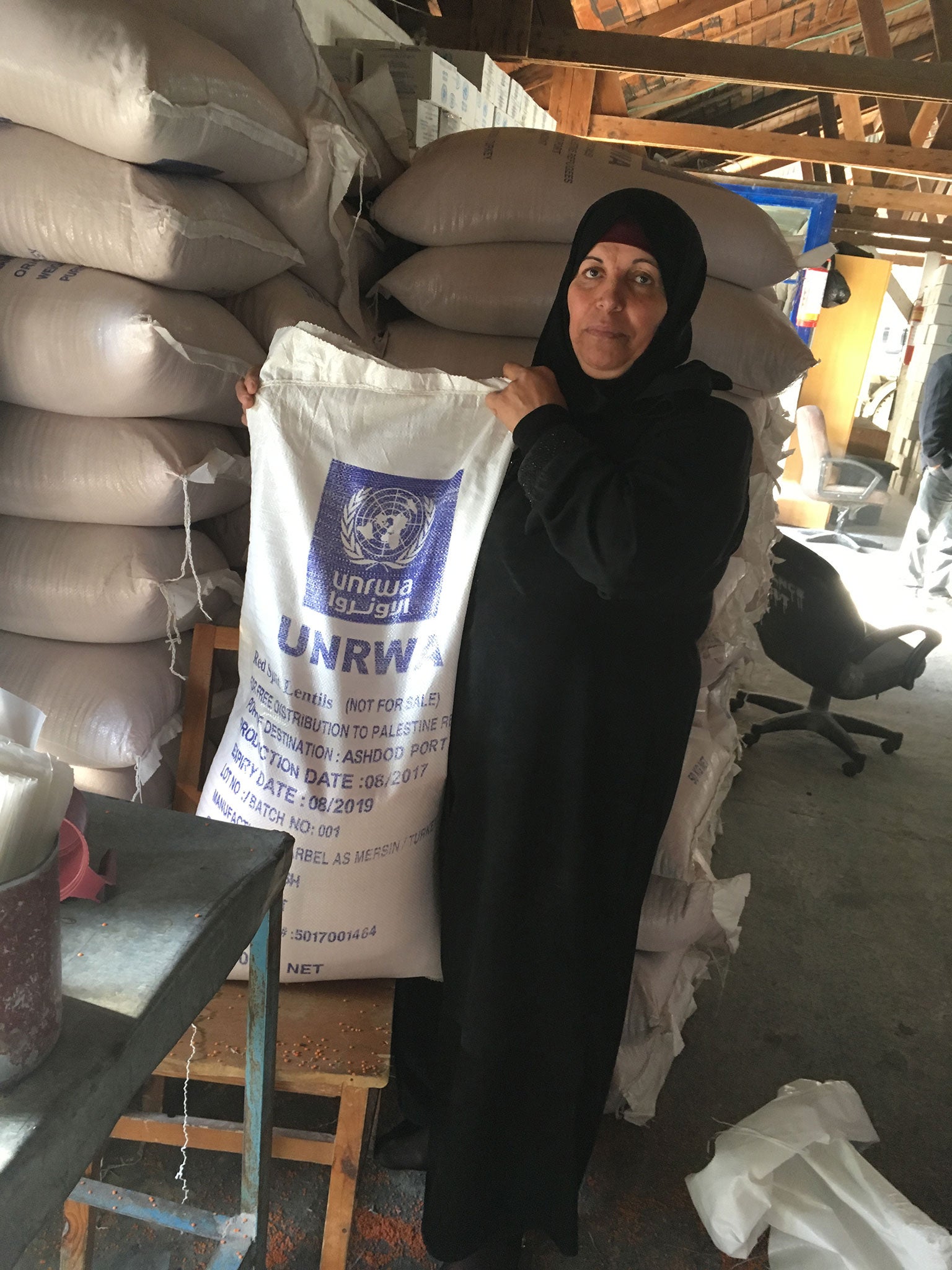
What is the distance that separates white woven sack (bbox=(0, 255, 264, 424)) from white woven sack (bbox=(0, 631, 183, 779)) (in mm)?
325

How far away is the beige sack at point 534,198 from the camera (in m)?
1.41

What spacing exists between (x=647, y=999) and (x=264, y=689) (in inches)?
32.2

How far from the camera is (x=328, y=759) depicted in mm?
1072

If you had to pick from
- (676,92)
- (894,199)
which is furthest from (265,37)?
(894,199)

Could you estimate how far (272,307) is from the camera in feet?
4.18

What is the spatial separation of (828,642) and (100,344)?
249 cm

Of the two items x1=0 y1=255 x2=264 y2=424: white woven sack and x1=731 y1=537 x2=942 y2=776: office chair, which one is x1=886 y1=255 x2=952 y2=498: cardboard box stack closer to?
x1=731 y1=537 x2=942 y2=776: office chair

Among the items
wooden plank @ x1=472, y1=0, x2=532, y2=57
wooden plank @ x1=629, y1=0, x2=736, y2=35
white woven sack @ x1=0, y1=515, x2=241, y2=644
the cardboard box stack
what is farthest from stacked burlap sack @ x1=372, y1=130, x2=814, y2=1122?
the cardboard box stack

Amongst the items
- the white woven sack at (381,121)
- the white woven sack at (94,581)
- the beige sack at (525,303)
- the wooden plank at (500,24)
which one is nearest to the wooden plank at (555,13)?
the wooden plank at (500,24)

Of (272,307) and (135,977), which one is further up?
(272,307)

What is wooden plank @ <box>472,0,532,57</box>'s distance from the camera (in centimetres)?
273

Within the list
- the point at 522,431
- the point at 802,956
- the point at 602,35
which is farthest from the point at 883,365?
the point at 522,431

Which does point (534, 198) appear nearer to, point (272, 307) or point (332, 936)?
point (272, 307)

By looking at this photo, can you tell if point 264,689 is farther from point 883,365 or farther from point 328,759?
point 883,365
